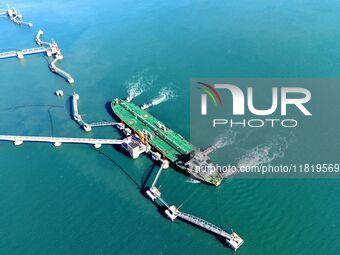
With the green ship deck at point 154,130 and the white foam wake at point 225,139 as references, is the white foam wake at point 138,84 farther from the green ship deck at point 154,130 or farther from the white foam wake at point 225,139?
the white foam wake at point 225,139

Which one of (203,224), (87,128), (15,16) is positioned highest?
(15,16)

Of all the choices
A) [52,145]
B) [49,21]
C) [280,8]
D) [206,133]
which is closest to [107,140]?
[52,145]

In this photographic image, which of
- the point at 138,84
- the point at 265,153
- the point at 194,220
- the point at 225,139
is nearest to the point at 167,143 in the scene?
the point at 225,139

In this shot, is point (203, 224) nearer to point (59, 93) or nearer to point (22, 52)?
point (59, 93)

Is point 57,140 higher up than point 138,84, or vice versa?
point 138,84

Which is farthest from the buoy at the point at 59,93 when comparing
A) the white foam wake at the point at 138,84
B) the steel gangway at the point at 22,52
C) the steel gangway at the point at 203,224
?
the steel gangway at the point at 203,224

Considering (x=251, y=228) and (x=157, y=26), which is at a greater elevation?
(x=157, y=26)

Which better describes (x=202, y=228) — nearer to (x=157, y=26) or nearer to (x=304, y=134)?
(x=304, y=134)

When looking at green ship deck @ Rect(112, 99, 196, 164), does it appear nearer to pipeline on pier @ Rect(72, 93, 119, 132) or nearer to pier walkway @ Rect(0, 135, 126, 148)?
pipeline on pier @ Rect(72, 93, 119, 132)
